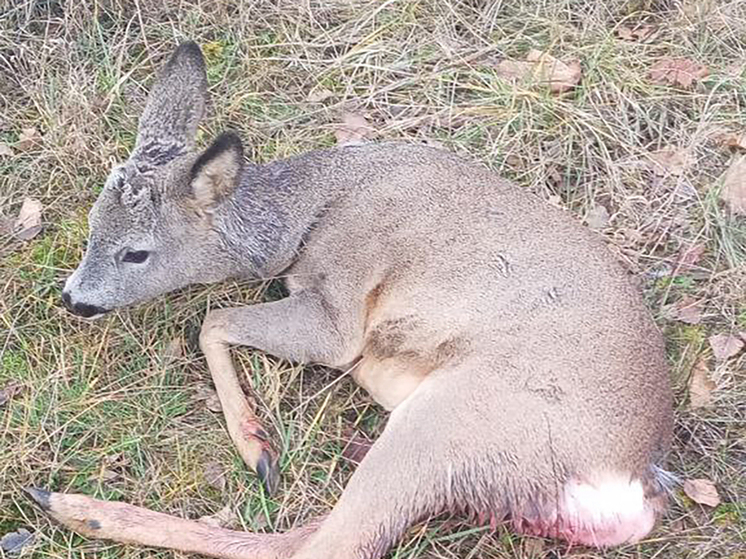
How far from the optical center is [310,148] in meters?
5.22

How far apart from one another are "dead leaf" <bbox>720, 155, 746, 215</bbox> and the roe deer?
1.06 m

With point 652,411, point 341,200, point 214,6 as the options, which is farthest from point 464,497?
point 214,6

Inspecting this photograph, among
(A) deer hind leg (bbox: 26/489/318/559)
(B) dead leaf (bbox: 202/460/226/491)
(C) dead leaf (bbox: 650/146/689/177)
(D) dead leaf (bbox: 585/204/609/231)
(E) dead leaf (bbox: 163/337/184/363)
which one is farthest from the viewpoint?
(C) dead leaf (bbox: 650/146/689/177)

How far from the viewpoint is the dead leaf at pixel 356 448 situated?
→ 4289mm

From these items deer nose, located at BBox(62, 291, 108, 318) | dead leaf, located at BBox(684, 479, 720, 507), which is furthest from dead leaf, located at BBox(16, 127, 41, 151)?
dead leaf, located at BBox(684, 479, 720, 507)

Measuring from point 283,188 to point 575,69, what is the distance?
1.71 meters

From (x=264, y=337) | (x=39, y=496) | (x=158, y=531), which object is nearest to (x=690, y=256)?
(x=264, y=337)

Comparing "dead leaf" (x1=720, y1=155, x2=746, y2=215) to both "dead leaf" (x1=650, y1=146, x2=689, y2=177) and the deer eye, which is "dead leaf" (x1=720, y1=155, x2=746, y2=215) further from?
the deer eye

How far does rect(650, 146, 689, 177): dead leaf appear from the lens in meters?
5.15

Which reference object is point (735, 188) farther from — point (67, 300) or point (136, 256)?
point (67, 300)

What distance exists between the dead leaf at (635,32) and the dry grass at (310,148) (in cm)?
3

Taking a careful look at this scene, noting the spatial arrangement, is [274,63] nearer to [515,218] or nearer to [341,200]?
[341,200]

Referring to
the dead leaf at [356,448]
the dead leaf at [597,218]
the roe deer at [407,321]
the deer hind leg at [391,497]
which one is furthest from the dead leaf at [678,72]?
the deer hind leg at [391,497]

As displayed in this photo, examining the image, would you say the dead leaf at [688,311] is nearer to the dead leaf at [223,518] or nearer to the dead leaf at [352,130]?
the dead leaf at [352,130]
